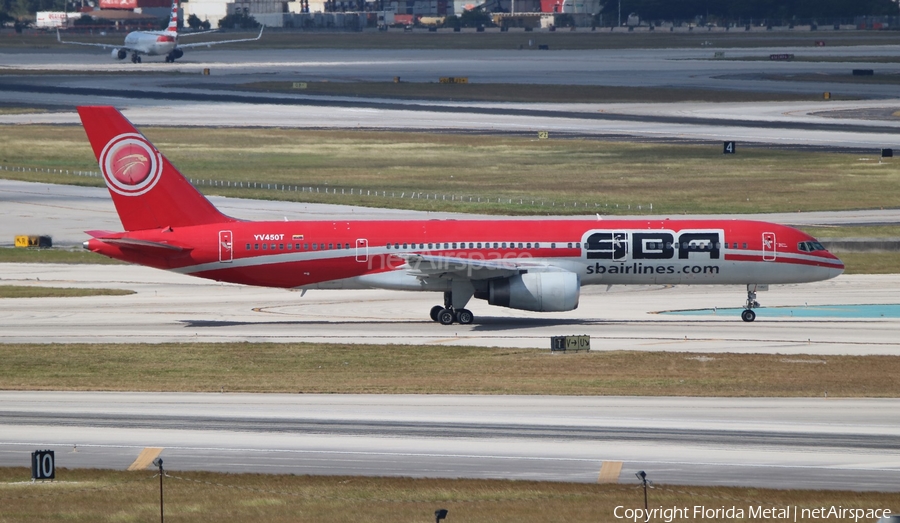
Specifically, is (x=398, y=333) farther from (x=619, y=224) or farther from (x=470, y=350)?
(x=619, y=224)

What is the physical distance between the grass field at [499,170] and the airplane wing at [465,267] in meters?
30.2

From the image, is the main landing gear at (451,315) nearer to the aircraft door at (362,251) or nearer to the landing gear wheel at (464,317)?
the landing gear wheel at (464,317)

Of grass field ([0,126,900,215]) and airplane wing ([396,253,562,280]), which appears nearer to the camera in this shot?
airplane wing ([396,253,562,280])

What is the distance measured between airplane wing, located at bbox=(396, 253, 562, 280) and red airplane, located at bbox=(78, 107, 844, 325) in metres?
0.07

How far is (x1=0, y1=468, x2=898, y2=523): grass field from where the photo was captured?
88.0 feet

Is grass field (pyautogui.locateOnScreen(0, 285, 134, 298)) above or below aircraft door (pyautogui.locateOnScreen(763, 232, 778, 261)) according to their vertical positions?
below

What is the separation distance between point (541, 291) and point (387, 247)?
6.76 m

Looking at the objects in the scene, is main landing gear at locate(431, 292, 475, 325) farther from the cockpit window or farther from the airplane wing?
the cockpit window

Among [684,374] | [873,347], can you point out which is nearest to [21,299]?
[684,374]

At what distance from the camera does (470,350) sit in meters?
46.7

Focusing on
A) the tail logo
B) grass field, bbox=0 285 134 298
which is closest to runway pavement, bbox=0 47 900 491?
grass field, bbox=0 285 134 298

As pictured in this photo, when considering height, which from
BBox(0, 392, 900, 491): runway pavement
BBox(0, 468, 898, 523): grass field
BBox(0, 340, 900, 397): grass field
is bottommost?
BBox(0, 340, 900, 397): grass field

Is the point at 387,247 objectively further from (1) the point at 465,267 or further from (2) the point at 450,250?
(1) the point at 465,267

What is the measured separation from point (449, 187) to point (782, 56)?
390 feet
